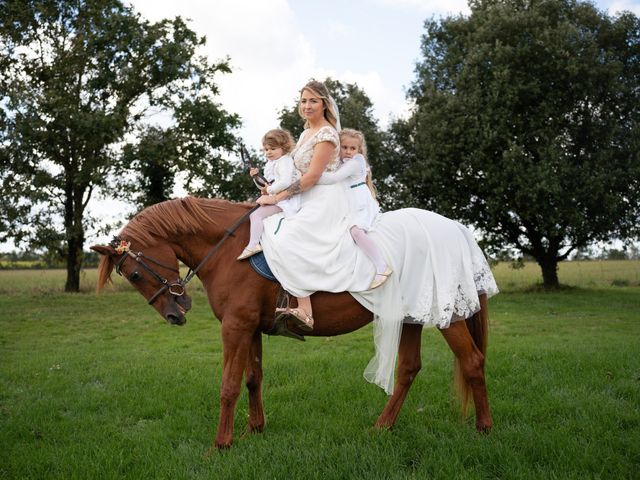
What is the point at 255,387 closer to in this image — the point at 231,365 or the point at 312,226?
the point at 231,365

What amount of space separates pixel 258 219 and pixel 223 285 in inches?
28.2

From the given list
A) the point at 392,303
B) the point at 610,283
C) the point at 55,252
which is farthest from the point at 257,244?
the point at 610,283

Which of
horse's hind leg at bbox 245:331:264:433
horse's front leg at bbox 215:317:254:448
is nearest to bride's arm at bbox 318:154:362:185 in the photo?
horse's front leg at bbox 215:317:254:448

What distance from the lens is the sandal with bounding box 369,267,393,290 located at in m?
4.98

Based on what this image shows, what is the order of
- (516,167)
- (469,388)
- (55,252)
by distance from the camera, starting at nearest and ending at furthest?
(469,388) < (516,167) < (55,252)

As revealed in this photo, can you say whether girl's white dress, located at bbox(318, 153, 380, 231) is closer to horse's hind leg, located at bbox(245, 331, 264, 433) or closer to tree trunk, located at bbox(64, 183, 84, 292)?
horse's hind leg, located at bbox(245, 331, 264, 433)

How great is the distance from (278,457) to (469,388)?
2.14 m

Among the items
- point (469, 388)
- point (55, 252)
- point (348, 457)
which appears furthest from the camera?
point (55, 252)

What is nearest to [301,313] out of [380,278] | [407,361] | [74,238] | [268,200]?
[380,278]

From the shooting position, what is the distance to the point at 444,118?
21.4 metres

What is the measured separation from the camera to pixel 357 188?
5.36 meters

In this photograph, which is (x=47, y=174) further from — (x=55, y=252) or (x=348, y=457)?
(x=348, y=457)

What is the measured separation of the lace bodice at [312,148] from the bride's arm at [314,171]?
46 mm

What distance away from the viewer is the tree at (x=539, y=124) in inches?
787
